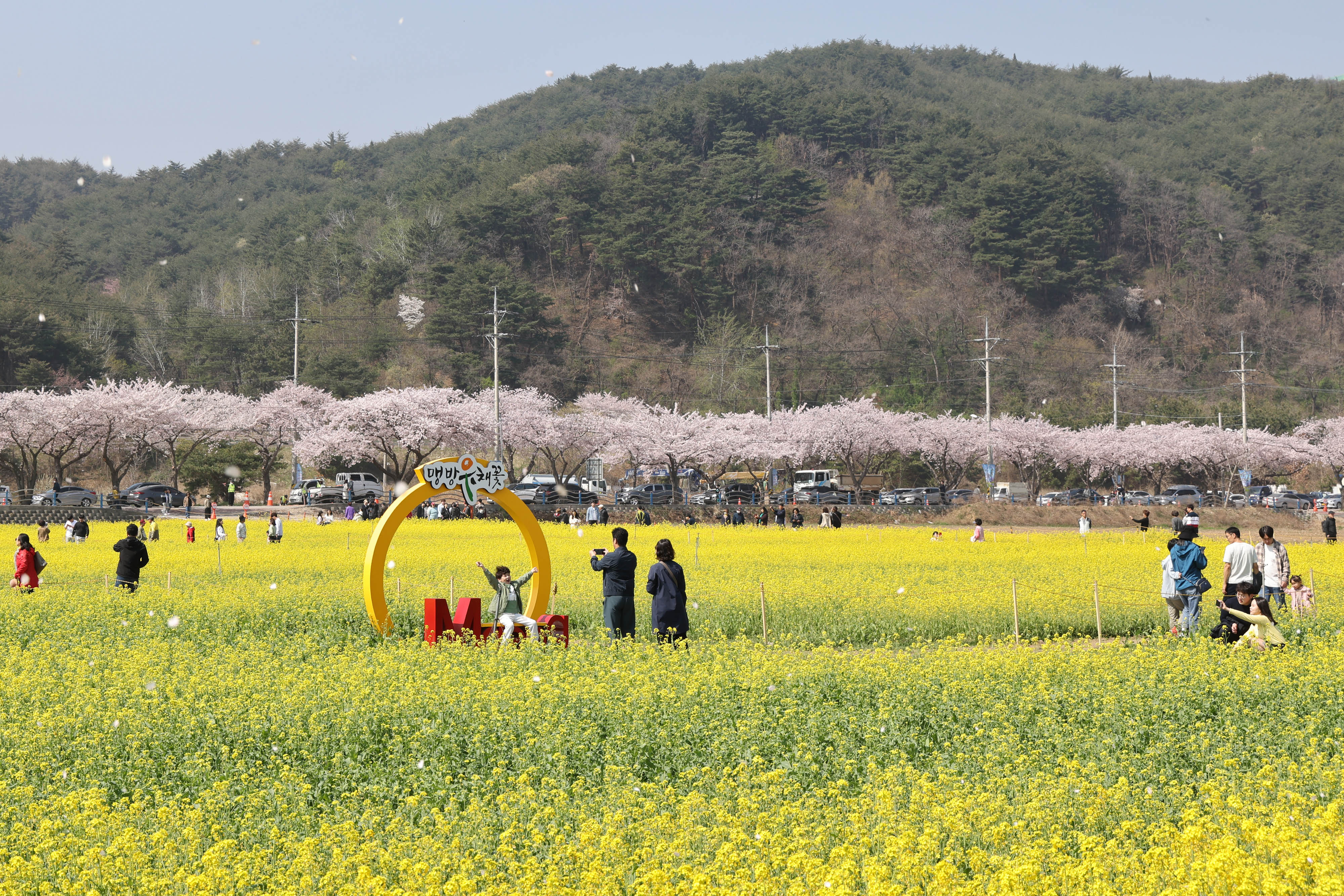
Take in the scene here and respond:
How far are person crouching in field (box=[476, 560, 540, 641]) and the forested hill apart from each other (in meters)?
66.1

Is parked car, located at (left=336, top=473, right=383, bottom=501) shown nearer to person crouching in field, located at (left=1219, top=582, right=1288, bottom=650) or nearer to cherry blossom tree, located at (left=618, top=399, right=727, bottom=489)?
cherry blossom tree, located at (left=618, top=399, right=727, bottom=489)

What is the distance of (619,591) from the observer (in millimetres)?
13336

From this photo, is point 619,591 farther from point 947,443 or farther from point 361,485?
point 947,443

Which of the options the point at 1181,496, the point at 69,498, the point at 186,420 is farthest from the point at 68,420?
the point at 1181,496

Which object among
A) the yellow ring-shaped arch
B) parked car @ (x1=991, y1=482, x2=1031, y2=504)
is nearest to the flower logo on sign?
the yellow ring-shaped arch

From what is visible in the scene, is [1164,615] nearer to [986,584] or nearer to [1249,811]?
[986,584]

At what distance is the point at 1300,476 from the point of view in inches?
3177

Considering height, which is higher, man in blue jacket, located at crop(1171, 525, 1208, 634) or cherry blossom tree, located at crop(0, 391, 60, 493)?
cherry blossom tree, located at crop(0, 391, 60, 493)

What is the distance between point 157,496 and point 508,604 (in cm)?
5001

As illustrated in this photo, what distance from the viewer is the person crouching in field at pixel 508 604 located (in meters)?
13.9

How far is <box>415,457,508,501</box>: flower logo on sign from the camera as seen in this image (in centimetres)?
1589

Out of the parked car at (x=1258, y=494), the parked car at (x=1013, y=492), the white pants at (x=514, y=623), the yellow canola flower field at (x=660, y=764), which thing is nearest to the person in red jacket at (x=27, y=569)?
the yellow canola flower field at (x=660, y=764)

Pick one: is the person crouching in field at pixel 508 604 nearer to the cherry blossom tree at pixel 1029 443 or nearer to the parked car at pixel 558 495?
the parked car at pixel 558 495

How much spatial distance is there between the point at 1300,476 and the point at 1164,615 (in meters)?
72.9
